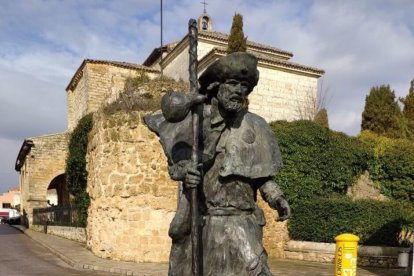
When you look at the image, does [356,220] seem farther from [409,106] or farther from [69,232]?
[409,106]

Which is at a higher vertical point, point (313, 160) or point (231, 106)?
point (231, 106)

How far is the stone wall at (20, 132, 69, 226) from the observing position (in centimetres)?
3036

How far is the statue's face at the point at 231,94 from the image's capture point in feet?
10.3

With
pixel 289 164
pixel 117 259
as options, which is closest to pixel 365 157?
pixel 289 164

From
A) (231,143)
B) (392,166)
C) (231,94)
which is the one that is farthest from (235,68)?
(392,166)

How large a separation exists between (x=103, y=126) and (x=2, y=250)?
682cm

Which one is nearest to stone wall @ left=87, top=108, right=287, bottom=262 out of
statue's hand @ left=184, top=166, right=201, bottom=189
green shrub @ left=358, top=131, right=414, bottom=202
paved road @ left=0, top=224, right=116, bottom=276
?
paved road @ left=0, top=224, right=116, bottom=276

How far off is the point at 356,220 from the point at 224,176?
13.2m

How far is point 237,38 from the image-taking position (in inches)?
918

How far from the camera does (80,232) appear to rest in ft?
66.5

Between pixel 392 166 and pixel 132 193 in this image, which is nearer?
pixel 132 193

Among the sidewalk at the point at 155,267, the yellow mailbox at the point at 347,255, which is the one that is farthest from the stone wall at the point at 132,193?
the yellow mailbox at the point at 347,255

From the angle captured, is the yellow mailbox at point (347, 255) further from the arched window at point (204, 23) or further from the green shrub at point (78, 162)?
the arched window at point (204, 23)

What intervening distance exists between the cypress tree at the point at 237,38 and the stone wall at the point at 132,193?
32.2ft
